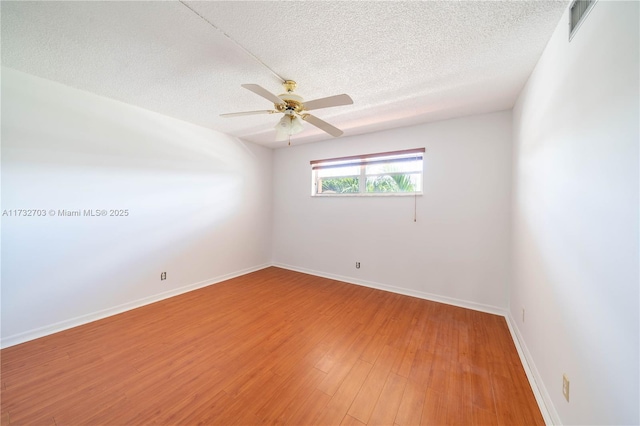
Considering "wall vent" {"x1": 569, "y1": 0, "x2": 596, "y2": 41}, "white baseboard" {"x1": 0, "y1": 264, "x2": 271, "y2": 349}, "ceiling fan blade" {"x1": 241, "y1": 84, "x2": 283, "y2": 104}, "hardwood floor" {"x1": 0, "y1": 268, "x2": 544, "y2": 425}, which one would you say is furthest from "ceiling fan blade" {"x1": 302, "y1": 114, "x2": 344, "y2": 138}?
"white baseboard" {"x1": 0, "y1": 264, "x2": 271, "y2": 349}

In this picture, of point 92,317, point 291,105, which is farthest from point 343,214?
point 92,317

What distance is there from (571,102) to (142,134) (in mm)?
4067

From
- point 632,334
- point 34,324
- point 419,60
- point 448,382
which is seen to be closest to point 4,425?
point 34,324

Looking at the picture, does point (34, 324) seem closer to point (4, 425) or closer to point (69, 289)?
point (69, 289)

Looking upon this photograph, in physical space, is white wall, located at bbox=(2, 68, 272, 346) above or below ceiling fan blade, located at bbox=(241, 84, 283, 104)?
below

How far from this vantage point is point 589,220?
3.31ft

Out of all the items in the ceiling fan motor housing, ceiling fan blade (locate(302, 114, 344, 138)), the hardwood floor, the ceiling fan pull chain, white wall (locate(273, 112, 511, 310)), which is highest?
the ceiling fan pull chain

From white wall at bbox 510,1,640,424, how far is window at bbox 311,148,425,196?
1602mm

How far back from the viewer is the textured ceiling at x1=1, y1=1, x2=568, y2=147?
132 centimetres

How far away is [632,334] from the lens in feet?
2.42

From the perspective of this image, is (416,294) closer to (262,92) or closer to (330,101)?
(330,101)

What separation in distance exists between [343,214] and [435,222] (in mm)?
1464

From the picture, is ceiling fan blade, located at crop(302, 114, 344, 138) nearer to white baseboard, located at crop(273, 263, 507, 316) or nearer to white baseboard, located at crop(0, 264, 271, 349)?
white baseboard, located at crop(273, 263, 507, 316)

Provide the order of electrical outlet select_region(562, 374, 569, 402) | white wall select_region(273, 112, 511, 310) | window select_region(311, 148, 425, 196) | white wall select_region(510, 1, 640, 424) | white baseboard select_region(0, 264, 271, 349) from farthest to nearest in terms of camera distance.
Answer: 1. window select_region(311, 148, 425, 196)
2. white wall select_region(273, 112, 511, 310)
3. white baseboard select_region(0, 264, 271, 349)
4. electrical outlet select_region(562, 374, 569, 402)
5. white wall select_region(510, 1, 640, 424)
